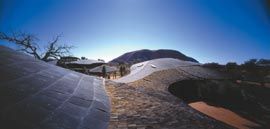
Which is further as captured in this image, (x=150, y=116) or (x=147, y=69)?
(x=147, y=69)

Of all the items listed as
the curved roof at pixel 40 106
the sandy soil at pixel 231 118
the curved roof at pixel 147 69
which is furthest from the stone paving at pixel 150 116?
the curved roof at pixel 147 69

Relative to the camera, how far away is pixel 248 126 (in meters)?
9.40

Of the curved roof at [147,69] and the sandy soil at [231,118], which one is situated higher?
the curved roof at [147,69]

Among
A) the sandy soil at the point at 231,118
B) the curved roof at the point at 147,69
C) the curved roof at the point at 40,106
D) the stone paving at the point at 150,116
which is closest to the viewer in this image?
the curved roof at the point at 40,106

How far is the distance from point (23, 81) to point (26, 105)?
107cm

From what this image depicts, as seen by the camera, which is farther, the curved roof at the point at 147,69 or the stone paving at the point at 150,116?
the curved roof at the point at 147,69

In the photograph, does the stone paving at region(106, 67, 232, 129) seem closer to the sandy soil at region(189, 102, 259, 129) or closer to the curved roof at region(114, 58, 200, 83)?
the sandy soil at region(189, 102, 259, 129)

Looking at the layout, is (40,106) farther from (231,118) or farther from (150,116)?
(231,118)

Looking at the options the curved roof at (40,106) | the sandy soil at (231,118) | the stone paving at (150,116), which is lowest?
the sandy soil at (231,118)

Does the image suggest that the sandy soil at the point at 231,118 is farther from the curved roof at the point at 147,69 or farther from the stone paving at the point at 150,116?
the stone paving at the point at 150,116

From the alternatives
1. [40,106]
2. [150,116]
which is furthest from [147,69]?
[40,106]

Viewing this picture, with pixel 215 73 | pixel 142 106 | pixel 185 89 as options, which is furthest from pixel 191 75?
pixel 142 106

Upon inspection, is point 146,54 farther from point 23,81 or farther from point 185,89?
point 23,81

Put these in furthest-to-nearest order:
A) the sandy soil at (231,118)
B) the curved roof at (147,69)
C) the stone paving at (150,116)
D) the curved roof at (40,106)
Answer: the curved roof at (147,69) → the sandy soil at (231,118) → the stone paving at (150,116) → the curved roof at (40,106)
